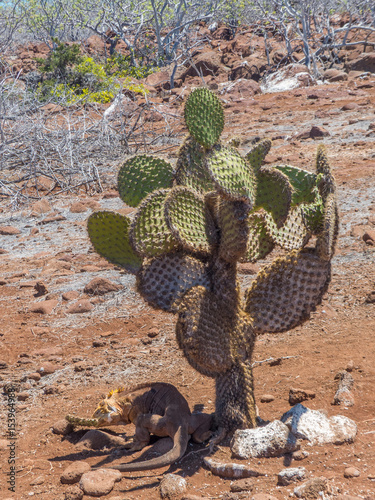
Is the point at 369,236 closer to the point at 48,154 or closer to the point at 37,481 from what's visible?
the point at 37,481

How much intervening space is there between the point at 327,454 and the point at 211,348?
2.54 ft

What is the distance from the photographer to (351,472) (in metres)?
2.49

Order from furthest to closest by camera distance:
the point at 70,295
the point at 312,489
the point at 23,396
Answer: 1. the point at 70,295
2. the point at 23,396
3. the point at 312,489

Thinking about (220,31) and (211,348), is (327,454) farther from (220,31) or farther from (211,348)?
(220,31)

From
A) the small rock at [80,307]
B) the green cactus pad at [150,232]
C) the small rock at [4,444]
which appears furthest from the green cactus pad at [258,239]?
the small rock at [80,307]

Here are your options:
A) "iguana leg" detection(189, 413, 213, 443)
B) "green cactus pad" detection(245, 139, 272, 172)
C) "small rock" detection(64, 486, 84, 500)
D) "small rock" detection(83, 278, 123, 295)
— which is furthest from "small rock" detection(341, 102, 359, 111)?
"small rock" detection(64, 486, 84, 500)

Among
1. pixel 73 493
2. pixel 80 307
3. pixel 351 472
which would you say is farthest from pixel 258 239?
pixel 80 307

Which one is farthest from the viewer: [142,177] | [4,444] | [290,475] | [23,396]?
[23,396]

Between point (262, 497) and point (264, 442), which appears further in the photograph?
point (264, 442)

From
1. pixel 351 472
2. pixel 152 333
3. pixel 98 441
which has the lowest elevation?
pixel 98 441

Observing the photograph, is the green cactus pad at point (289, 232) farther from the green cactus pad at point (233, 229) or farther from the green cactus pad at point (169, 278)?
the green cactus pad at point (169, 278)

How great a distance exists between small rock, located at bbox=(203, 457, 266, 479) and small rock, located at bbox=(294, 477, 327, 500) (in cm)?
26

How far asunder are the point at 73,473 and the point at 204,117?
1985 mm

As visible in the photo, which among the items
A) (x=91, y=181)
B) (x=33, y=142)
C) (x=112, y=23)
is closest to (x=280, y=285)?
(x=91, y=181)
